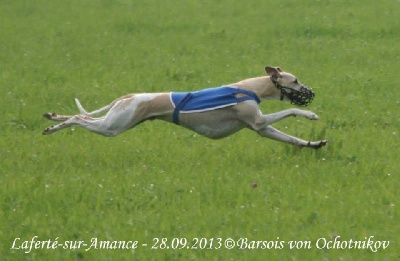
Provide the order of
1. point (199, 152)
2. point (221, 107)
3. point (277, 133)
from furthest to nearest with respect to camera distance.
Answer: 1. point (199, 152)
2. point (277, 133)
3. point (221, 107)

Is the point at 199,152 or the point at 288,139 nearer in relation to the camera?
the point at 288,139

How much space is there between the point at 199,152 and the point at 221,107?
2.67 ft

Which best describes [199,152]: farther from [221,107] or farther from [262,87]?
[262,87]

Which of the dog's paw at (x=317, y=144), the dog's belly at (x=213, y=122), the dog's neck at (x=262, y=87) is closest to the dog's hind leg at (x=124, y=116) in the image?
the dog's belly at (x=213, y=122)

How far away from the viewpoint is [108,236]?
759 cm

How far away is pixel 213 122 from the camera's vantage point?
998 cm

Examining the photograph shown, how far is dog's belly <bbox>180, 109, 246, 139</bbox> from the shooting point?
9906mm

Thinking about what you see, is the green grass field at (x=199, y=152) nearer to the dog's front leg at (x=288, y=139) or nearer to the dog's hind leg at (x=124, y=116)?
the dog's front leg at (x=288, y=139)

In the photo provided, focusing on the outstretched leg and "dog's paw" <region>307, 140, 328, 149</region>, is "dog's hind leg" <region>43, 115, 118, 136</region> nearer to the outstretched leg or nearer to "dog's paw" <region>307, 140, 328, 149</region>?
the outstretched leg

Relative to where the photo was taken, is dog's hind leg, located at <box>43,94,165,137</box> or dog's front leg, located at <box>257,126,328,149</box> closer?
dog's hind leg, located at <box>43,94,165,137</box>

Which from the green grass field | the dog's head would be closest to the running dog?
the dog's head

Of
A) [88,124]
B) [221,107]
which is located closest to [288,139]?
[221,107]

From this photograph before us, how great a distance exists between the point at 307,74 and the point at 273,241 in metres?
7.77

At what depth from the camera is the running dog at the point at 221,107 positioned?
32.3 ft
